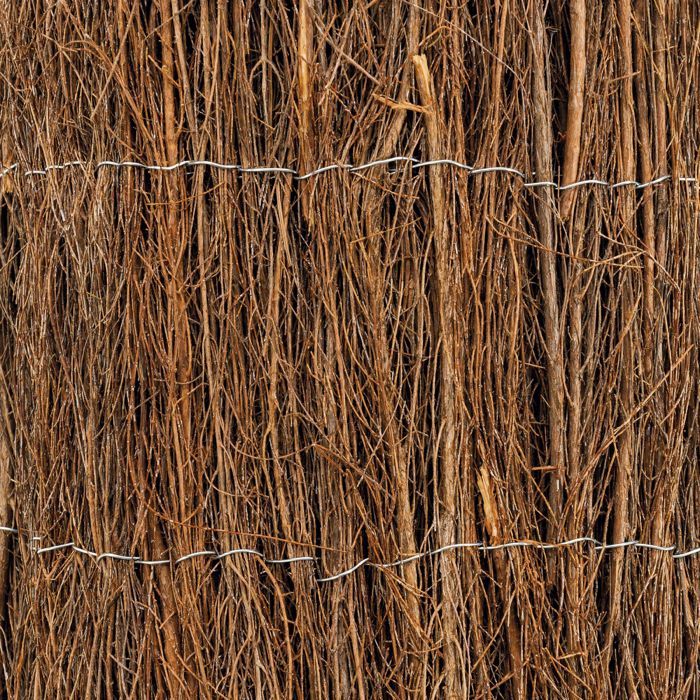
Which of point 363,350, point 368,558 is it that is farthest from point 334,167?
point 368,558

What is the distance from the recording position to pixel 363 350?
4.54ft

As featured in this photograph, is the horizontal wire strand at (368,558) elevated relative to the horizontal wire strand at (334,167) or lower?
lower

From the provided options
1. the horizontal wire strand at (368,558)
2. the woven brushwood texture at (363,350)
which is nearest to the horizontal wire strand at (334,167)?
the woven brushwood texture at (363,350)

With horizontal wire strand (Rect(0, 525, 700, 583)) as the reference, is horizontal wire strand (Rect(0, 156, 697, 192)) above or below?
above

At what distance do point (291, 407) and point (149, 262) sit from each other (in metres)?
0.35

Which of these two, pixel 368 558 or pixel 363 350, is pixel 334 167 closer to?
pixel 363 350

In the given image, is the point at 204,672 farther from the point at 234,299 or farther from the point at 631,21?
the point at 631,21

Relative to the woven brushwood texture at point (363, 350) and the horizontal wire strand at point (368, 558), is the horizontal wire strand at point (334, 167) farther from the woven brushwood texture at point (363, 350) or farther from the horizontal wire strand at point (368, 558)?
the horizontal wire strand at point (368, 558)

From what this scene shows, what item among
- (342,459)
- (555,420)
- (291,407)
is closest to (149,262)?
(291,407)

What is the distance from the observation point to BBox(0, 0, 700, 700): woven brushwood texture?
138 centimetres

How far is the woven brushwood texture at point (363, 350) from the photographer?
4.51ft

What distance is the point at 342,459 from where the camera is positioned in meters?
1.37

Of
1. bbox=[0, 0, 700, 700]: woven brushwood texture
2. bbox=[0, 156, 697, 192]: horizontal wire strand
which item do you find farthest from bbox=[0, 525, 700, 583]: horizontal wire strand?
bbox=[0, 156, 697, 192]: horizontal wire strand

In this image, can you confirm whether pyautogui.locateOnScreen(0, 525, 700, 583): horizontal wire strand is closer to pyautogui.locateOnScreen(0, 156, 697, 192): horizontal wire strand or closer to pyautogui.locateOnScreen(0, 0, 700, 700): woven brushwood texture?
pyautogui.locateOnScreen(0, 0, 700, 700): woven brushwood texture
